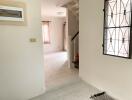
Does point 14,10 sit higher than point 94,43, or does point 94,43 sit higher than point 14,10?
point 14,10

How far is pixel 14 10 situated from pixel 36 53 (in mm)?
932

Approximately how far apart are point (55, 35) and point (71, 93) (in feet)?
20.5

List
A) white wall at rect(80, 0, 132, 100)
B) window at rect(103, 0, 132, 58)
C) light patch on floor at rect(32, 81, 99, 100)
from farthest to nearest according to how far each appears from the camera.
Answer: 1. light patch on floor at rect(32, 81, 99, 100)
2. white wall at rect(80, 0, 132, 100)
3. window at rect(103, 0, 132, 58)

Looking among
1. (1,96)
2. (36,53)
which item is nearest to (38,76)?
(36,53)

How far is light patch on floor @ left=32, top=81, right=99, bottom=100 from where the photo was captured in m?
2.57

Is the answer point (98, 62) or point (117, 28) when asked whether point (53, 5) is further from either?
point (117, 28)

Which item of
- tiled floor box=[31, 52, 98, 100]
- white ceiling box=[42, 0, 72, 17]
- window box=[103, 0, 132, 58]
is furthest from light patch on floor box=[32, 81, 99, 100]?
white ceiling box=[42, 0, 72, 17]

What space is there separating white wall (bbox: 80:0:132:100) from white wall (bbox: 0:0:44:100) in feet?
3.54

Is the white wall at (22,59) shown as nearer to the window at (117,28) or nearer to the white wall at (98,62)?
the white wall at (98,62)

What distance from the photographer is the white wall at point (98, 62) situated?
2244 mm

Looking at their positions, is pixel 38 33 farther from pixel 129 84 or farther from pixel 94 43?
pixel 129 84

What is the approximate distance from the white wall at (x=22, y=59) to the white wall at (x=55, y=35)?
18.1ft

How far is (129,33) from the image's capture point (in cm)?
207

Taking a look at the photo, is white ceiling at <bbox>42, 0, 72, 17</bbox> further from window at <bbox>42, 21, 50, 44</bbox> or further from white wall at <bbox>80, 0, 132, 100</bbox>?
window at <bbox>42, 21, 50, 44</bbox>
